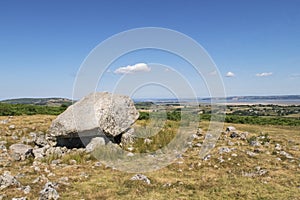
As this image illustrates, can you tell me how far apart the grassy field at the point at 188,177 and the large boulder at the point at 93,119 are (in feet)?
7.59

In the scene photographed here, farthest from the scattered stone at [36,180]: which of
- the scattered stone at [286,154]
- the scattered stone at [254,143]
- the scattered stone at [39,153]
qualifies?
the scattered stone at [254,143]

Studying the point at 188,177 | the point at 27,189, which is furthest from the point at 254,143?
the point at 27,189

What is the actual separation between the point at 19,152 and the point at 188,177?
9.43 meters

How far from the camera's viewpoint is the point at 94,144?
1731 centimetres

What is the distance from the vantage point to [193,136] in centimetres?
2058

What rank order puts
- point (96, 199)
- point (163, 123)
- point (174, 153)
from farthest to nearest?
point (163, 123) → point (174, 153) → point (96, 199)

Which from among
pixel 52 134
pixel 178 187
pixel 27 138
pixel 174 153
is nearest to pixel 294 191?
pixel 178 187

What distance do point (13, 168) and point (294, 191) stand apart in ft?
38.9

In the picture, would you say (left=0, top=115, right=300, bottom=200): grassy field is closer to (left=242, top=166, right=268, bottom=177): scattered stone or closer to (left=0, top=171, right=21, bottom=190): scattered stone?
(left=242, top=166, right=268, bottom=177): scattered stone

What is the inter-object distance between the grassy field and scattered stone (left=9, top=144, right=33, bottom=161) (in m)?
0.71

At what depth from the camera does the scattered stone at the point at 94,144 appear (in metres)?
16.8

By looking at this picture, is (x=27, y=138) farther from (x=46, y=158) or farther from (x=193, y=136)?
(x=193, y=136)

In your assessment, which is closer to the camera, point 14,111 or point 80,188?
point 80,188

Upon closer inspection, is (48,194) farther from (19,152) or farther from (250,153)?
(250,153)
